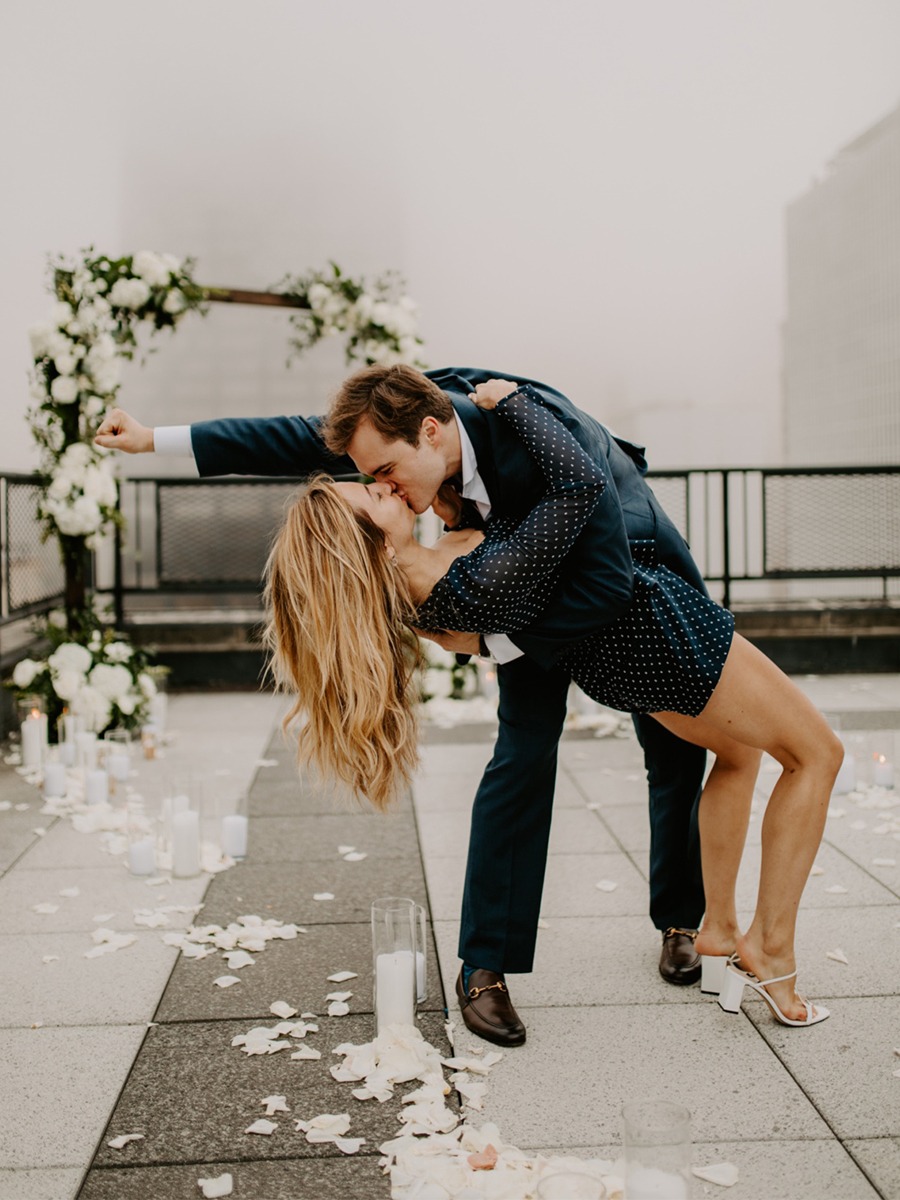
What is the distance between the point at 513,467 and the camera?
2406mm

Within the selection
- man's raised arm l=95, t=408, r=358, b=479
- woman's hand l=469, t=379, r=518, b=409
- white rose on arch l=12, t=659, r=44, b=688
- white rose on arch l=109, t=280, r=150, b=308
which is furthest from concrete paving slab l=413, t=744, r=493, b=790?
woman's hand l=469, t=379, r=518, b=409

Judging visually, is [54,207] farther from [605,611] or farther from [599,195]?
[605,611]

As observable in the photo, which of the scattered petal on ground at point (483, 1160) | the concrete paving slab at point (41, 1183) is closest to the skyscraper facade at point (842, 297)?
the scattered petal on ground at point (483, 1160)

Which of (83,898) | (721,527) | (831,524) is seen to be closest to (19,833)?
(83,898)

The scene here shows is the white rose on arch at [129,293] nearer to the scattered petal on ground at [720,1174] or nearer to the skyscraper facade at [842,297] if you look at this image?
the scattered petal on ground at [720,1174]

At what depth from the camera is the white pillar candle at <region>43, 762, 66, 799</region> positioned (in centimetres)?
471

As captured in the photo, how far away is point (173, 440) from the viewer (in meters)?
2.93

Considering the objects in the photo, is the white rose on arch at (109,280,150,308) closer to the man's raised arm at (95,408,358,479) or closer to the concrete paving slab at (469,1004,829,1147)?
the man's raised arm at (95,408,358,479)

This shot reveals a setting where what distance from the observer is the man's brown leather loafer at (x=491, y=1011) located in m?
2.48

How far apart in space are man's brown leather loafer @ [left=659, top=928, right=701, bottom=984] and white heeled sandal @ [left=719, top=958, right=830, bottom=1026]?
16 cm

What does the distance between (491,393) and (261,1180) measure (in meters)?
1.56

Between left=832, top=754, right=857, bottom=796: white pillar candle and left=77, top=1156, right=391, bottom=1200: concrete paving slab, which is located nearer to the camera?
left=77, top=1156, right=391, bottom=1200: concrete paving slab

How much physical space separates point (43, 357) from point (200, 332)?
9.02 feet

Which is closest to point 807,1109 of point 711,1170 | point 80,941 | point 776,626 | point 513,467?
point 711,1170
